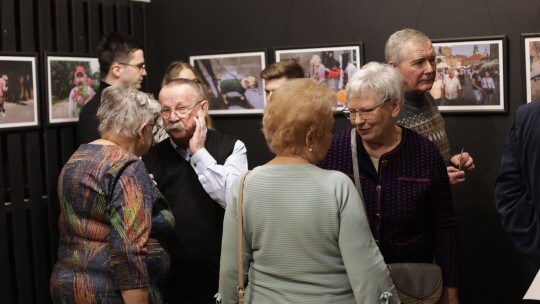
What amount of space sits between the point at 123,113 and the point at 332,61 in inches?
85.1

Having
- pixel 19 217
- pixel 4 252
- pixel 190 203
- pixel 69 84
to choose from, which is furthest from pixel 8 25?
pixel 190 203

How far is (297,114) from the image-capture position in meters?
2.64

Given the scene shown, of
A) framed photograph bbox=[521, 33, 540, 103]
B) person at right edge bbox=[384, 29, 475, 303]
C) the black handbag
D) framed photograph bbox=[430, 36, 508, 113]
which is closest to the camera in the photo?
the black handbag

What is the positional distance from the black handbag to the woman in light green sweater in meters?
0.55

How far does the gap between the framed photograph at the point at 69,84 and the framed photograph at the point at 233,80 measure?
33.8 inches

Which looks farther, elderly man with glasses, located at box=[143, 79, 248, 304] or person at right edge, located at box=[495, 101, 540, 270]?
elderly man with glasses, located at box=[143, 79, 248, 304]

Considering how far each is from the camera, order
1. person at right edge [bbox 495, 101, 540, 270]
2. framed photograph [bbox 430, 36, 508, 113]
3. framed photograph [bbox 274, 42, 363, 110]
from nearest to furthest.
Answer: person at right edge [bbox 495, 101, 540, 270]
framed photograph [bbox 430, 36, 508, 113]
framed photograph [bbox 274, 42, 363, 110]

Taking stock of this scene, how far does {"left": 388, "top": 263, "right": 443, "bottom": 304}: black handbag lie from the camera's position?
3252mm

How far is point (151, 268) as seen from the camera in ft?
11.4

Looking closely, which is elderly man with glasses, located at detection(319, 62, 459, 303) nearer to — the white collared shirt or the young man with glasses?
the white collared shirt

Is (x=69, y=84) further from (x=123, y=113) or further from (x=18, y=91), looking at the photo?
(x=123, y=113)

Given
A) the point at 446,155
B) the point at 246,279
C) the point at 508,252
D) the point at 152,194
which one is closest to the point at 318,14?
the point at 446,155

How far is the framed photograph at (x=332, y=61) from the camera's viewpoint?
5.19 meters

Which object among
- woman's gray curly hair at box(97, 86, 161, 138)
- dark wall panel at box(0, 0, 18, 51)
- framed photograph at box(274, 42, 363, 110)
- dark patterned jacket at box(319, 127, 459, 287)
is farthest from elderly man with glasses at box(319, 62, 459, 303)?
dark wall panel at box(0, 0, 18, 51)
